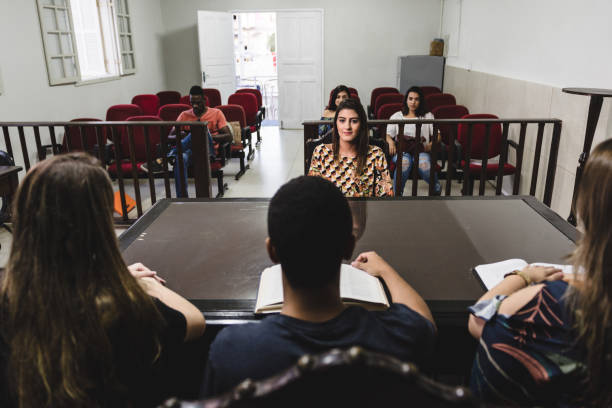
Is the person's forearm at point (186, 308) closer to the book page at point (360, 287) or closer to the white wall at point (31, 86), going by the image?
the book page at point (360, 287)

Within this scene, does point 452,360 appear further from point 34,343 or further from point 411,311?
point 34,343

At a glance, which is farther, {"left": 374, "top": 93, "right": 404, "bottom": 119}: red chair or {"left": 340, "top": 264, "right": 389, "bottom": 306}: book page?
{"left": 374, "top": 93, "right": 404, "bottom": 119}: red chair

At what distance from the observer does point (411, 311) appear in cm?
87

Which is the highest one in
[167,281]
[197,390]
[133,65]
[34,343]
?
[133,65]

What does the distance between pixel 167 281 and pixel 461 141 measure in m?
3.70

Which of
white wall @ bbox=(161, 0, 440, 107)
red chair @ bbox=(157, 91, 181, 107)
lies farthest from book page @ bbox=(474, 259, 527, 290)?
white wall @ bbox=(161, 0, 440, 107)

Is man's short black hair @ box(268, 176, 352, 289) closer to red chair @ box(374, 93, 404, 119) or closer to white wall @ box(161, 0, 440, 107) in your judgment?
red chair @ box(374, 93, 404, 119)

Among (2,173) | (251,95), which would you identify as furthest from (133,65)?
(2,173)

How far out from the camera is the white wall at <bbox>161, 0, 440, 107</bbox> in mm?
8414

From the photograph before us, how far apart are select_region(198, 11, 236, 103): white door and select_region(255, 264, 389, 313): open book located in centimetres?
743

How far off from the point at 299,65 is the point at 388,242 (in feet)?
25.2

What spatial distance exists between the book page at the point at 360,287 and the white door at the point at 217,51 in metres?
7.47

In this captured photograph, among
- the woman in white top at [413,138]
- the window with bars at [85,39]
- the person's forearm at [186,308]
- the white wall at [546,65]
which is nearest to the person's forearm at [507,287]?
the person's forearm at [186,308]

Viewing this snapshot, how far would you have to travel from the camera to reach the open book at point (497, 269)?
1270mm
